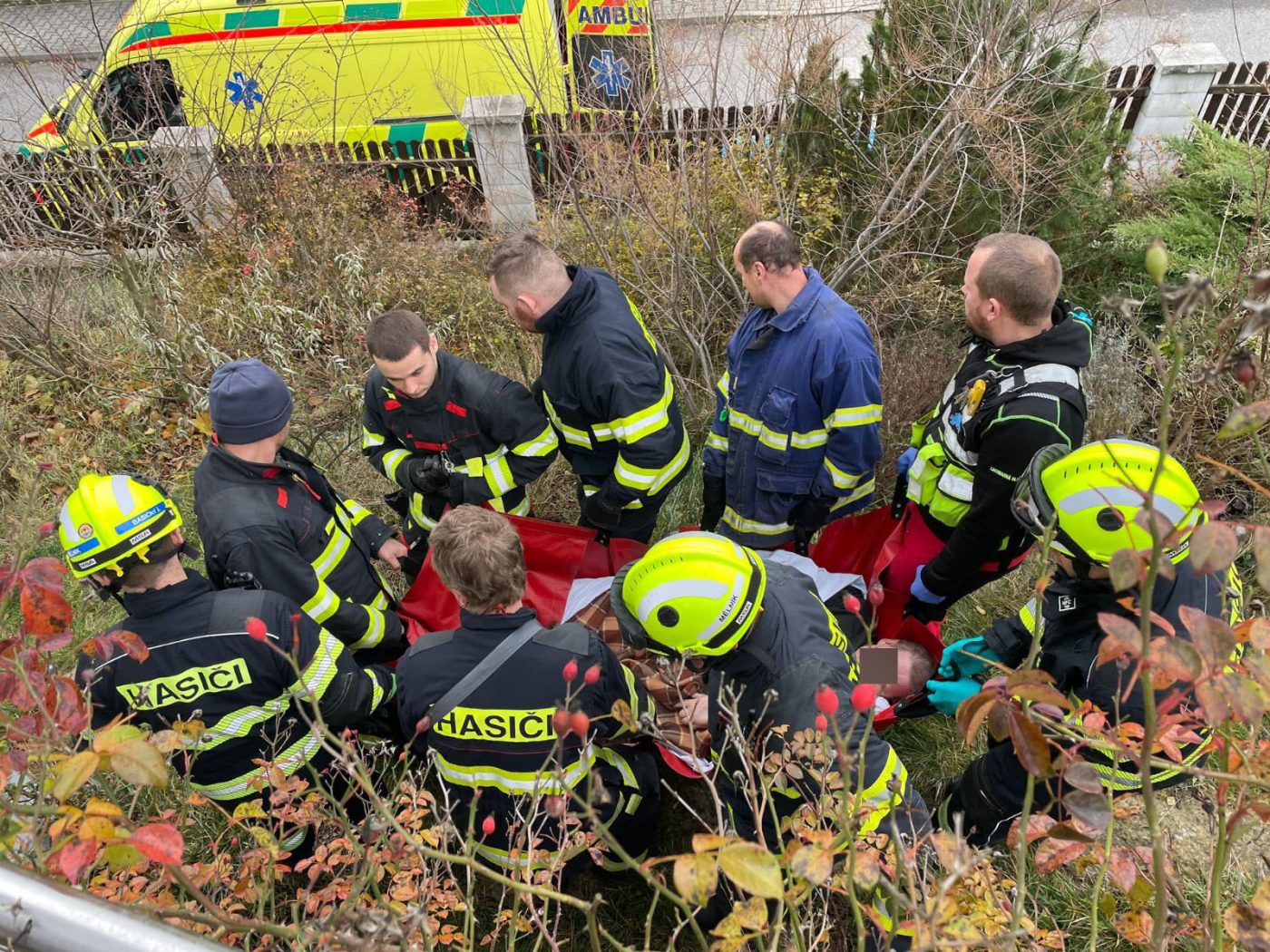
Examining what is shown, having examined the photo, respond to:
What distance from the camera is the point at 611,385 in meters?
3.38

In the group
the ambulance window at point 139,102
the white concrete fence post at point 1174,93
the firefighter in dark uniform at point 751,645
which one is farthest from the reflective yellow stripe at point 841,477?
the ambulance window at point 139,102

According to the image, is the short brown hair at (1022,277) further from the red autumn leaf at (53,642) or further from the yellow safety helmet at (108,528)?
the red autumn leaf at (53,642)

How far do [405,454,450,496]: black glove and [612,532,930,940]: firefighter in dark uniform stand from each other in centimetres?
154

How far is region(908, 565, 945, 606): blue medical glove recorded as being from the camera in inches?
128

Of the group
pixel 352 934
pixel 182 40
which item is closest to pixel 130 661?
pixel 352 934

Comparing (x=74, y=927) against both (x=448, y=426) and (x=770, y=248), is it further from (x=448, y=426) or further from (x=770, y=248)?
(x=770, y=248)

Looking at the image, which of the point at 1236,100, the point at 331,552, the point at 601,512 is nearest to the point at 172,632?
the point at 331,552

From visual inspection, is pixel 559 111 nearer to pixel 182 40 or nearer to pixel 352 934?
pixel 182 40

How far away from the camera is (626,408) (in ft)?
11.1

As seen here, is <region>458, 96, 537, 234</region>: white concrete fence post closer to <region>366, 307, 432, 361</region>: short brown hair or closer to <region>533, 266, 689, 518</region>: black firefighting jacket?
<region>533, 266, 689, 518</region>: black firefighting jacket

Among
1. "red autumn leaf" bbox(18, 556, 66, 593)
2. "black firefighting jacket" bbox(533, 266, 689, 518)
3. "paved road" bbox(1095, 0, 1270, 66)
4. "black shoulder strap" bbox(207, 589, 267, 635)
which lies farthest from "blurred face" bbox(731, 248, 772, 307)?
"paved road" bbox(1095, 0, 1270, 66)

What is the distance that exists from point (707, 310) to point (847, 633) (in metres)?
2.78

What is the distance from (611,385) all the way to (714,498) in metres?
0.92

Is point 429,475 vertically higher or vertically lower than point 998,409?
lower
